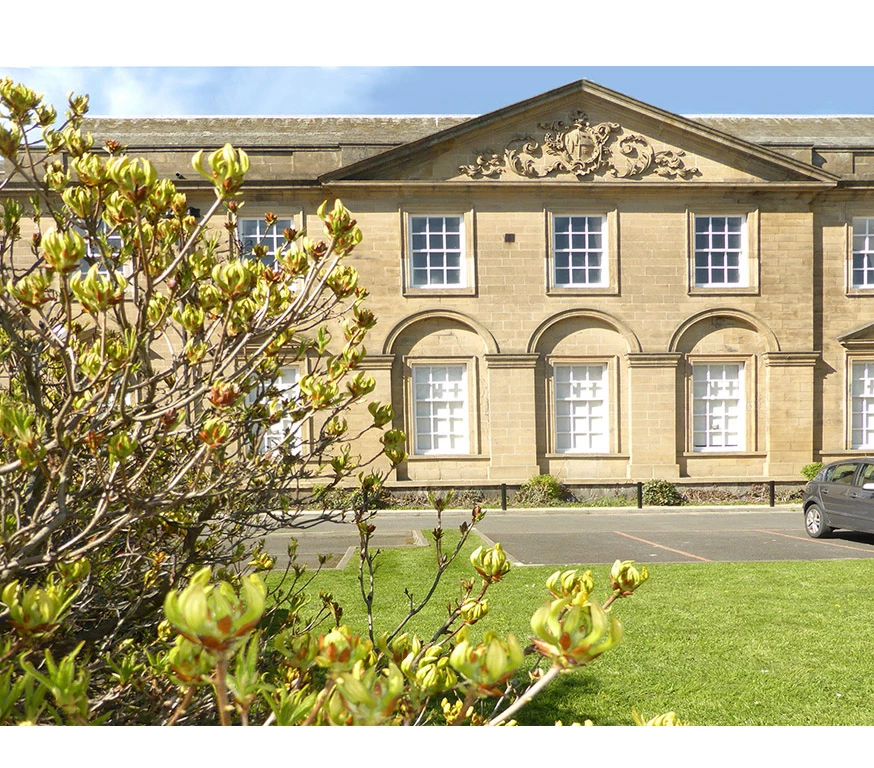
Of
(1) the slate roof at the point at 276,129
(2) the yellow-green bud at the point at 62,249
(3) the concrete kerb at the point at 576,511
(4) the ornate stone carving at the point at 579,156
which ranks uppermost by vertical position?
(1) the slate roof at the point at 276,129

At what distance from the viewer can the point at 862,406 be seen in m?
18.4

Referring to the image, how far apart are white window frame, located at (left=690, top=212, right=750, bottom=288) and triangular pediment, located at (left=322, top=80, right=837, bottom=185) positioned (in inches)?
39.9

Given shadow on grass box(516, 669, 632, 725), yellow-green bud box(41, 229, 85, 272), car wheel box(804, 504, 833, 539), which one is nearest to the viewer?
yellow-green bud box(41, 229, 85, 272)

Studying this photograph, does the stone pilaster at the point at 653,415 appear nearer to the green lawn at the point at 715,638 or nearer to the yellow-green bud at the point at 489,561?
the green lawn at the point at 715,638

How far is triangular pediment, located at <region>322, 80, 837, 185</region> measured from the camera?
17359 mm

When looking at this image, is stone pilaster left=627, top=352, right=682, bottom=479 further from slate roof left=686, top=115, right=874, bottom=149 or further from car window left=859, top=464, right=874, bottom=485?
slate roof left=686, top=115, right=874, bottom=149

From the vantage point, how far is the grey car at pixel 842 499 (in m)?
10.9

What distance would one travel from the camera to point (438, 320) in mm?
17703

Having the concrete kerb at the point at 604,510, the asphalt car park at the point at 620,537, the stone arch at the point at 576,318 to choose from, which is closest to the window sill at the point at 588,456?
the concrete kerb at the point at 604,510

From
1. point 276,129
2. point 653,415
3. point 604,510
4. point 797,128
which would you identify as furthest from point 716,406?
point 276,129

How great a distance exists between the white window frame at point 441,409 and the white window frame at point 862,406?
10.6 m

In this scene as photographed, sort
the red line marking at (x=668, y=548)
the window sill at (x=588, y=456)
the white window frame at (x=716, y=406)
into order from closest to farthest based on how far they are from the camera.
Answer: the red line marking at (x=668, y=548) → the window sill at (x=588, y=456) → the white window frame at (x=716, y=406)

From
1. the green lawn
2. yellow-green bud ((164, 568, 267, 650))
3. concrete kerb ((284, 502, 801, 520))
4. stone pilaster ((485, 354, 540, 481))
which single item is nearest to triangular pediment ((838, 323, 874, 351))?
concrete kerb ((284, 502, 801, 520))

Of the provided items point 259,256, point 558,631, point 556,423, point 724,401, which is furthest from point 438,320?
point 558,631
